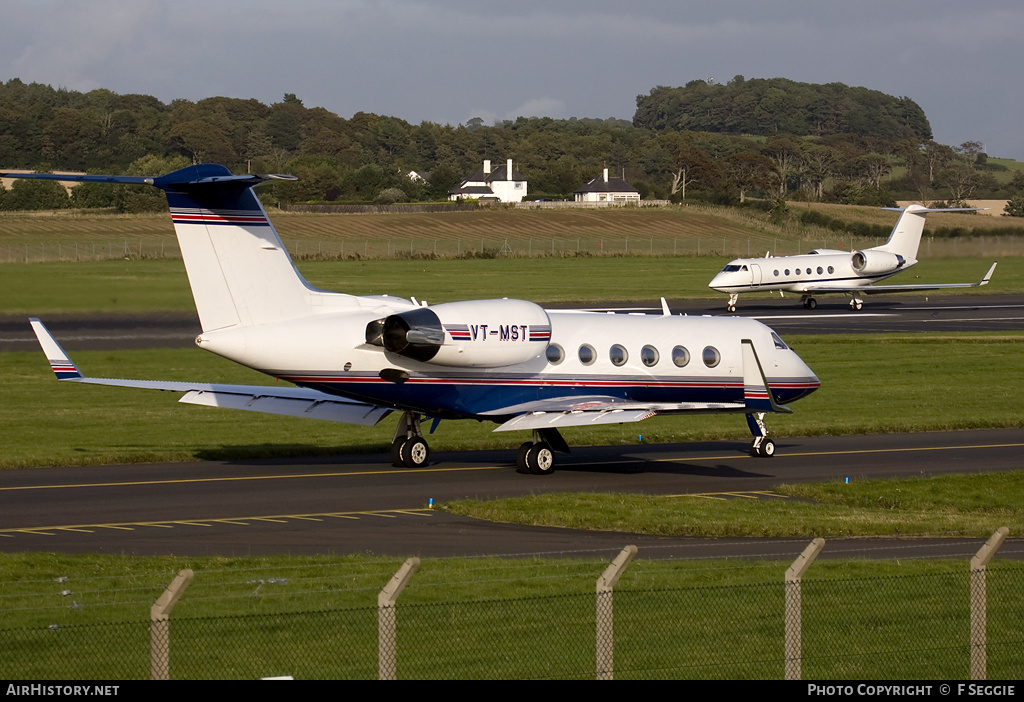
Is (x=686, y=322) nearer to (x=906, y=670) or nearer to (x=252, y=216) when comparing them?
(x=252, y=216)

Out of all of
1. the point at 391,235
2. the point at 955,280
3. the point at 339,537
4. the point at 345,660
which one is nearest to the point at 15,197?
the point at 391,235

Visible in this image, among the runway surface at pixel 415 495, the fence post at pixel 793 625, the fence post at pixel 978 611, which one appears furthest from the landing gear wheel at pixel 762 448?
the fence post at pixel 793 625

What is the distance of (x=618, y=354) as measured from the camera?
29.0m

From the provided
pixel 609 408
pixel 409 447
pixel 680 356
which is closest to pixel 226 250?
pixel 409 447

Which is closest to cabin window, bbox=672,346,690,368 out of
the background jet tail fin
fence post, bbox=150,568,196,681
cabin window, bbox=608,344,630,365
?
cabin window, bbox=608,344,630,365

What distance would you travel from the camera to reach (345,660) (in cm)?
1318

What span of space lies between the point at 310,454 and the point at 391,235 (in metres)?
103

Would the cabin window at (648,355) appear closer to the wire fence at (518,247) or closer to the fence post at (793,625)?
the fence post at (793,625)

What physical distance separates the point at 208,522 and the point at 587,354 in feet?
31.7

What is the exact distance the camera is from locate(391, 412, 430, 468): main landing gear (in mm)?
28484

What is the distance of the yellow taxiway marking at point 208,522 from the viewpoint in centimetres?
2131

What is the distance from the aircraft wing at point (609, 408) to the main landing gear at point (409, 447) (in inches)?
76.2

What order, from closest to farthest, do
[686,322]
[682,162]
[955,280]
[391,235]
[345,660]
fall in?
[345,660]
[686,322]
[955,280]
[391,235]
[682,162]

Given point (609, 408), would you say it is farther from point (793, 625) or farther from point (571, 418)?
point (793, 625)
